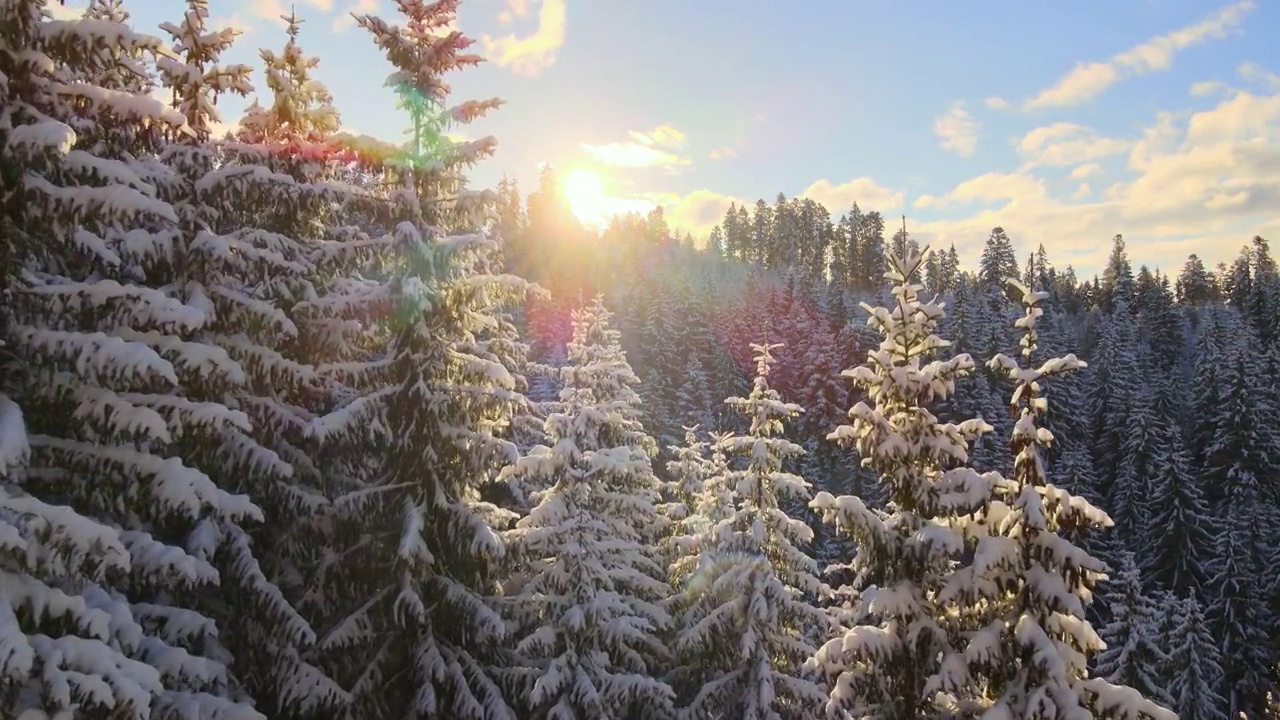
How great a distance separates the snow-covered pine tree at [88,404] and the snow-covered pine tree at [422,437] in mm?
3008

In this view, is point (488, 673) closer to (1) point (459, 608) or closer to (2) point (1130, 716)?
(1) point (459, 608)

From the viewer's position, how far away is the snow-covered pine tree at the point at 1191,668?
3812 centimetres

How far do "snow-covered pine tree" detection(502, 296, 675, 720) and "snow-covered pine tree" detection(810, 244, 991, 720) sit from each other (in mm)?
4676

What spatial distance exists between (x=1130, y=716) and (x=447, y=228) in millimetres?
12359

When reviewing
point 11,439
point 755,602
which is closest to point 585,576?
point 755,602

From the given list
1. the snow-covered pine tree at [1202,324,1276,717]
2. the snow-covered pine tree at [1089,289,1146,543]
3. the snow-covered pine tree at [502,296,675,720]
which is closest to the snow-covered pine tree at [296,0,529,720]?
the snow-covered pine tree at [502,296,675,720]

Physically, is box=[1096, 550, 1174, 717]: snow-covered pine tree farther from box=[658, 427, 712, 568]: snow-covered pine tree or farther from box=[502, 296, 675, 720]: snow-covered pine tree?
box=[502, 296, 675, 720]: snow-covered pine tree

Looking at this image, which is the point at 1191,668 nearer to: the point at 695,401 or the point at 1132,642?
the point at 1132,642

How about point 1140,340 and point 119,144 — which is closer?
point 119,144

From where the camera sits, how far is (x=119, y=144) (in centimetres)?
883

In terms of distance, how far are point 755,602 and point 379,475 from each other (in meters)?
7.79

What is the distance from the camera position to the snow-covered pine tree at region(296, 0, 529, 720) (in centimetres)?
1184

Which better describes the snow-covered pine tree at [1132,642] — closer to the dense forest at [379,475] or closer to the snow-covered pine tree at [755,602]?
the snow-covered pine tree at [755,602]

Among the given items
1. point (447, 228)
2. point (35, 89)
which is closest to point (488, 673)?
point (447, 228)
